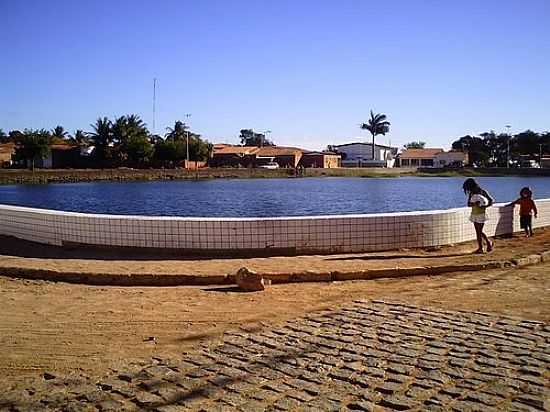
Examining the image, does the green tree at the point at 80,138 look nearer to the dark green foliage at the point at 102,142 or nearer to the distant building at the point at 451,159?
the dark green foliage at the point at 102,142

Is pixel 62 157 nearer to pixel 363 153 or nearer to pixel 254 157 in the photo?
pixel 254 157

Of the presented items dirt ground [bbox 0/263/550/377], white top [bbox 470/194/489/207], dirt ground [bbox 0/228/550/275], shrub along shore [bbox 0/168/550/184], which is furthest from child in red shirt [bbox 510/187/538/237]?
shrub along shore [bbox 0/168/550/184]

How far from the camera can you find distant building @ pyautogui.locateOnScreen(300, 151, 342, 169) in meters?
110

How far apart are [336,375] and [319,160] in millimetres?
106176

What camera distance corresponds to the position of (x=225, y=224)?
1147 centimetres

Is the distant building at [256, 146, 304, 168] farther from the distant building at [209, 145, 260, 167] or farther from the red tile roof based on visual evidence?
the red tile roof

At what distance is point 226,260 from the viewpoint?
10938mm

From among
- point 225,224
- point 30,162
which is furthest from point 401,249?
point 30,162

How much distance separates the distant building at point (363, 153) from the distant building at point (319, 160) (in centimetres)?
1093

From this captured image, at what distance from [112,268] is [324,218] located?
3973 mm

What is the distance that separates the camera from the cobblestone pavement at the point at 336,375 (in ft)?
14.9

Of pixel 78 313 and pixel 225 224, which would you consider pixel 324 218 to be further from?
pixel 78 313

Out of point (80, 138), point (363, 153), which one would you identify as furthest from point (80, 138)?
point (363, 153)

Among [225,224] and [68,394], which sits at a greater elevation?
[225,224]
